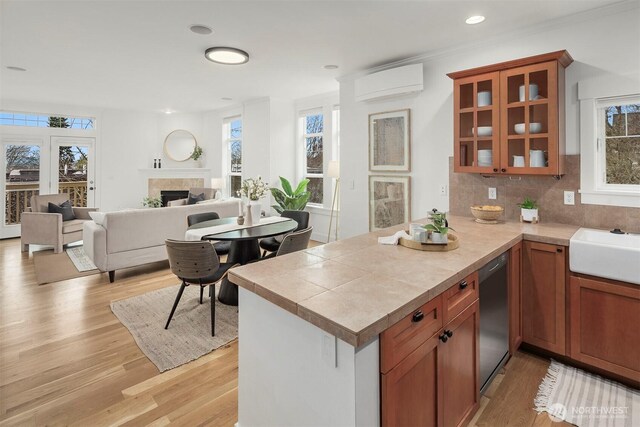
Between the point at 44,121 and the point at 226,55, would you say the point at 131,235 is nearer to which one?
the point at 226,55

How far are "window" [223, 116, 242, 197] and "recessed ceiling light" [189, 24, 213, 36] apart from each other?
14.2ft

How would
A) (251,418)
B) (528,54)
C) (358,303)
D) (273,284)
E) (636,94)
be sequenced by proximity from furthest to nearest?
1. (528,54)
2. (636,94)
3. (251,418)
4. (273,284)
5. (358,303)

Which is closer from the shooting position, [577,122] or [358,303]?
[358,303]

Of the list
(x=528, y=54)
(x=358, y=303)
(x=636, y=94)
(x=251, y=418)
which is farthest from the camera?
(x=528, y=54)

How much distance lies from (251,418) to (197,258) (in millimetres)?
1476

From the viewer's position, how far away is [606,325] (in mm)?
2076

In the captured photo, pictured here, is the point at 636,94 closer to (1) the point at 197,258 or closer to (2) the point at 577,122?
(2) the point at 577,122

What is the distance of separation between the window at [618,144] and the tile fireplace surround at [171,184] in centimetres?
749

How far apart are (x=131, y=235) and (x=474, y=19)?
14.1 ft

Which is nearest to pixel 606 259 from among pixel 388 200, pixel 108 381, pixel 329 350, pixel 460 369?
pixel 460 369

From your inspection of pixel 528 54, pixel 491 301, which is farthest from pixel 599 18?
pixel 491 301

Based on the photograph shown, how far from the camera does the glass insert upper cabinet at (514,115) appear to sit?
2631 millimetres

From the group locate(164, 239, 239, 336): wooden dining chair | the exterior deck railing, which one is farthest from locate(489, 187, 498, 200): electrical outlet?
the exterior deck railing

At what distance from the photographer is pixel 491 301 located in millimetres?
2010
